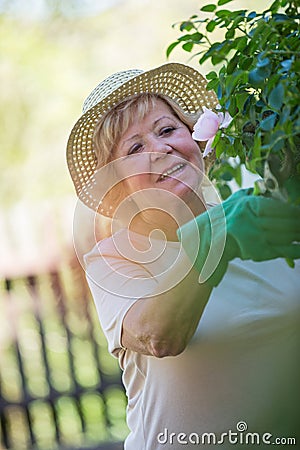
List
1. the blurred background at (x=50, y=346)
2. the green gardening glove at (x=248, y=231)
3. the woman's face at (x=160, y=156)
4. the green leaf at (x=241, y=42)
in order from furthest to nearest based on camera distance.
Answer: the blurred background at (x=50, y=346)
the woman's face at (x=160, y=156)
the green leaf at (x=241, y=42)
the green gardening glove at (x=248, y=231)

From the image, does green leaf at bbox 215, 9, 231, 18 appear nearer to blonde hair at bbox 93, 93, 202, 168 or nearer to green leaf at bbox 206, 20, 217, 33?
green leaf at bbox 206, 20, 217, 33

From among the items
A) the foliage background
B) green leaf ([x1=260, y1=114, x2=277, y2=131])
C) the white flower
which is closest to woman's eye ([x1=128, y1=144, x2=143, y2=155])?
the white flower

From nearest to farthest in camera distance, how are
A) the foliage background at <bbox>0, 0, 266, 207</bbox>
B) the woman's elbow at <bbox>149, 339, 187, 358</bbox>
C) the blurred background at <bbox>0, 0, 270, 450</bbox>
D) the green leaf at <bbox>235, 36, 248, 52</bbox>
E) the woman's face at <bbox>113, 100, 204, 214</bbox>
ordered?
the green leaf at <bbox>235, 36, 248, 52</bbox>
the woman's elbow at <bbox>149, 339, 187, 358</bbox>
the woman's face at <bbox>113, 100, 204, 214</bbox>
the blurred background at <bbox>0, 0, 270, 450</bbox>
the foliage background at <bbox>0, 0, 266, 207</bbox>

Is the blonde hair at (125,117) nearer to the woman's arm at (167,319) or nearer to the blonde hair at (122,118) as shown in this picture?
the blonde hair at (122,118)

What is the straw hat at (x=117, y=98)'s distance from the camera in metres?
1.18

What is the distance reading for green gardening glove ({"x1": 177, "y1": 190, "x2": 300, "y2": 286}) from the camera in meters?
0.68

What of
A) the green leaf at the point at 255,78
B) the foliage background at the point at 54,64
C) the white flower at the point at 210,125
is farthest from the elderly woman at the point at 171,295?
the foliage background at the point at 54,64

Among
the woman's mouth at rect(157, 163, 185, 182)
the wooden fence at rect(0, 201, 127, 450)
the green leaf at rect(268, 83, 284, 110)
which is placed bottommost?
the wooden fence at rect(0, 201, 127, 450)

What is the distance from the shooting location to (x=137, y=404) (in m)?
1.16

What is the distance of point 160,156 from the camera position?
1.11 m

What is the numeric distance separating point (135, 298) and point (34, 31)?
310 cm

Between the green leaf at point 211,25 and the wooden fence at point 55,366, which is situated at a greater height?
the green leaf at point 211,25

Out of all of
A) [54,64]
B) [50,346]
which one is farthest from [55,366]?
[54,64]
